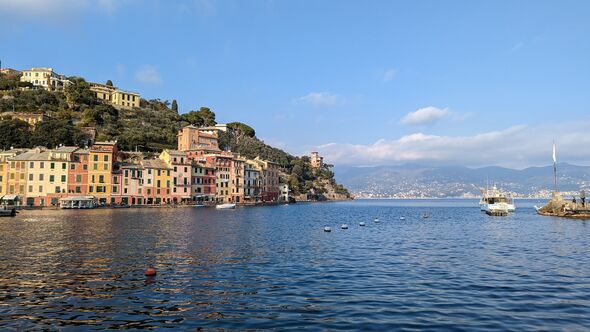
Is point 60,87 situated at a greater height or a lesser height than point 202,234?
greater

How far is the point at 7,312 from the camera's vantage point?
54.9 feet

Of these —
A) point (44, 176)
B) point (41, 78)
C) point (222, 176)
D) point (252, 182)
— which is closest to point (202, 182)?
point (222, 176)

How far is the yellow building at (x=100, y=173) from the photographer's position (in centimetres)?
11175

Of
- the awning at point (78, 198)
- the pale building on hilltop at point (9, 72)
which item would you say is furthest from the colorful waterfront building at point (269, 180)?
the pale building on hilltop at point (9, 72)

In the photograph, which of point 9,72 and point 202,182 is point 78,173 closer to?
point 202,182

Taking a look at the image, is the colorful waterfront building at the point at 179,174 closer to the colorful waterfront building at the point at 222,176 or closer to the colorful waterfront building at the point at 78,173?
the colorful waterfront building at the point at 222,176

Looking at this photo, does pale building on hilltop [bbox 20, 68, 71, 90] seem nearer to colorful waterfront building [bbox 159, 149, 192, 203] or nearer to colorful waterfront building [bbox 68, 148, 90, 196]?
colorful waterfront building [bbox 159, 149, 192, 203]

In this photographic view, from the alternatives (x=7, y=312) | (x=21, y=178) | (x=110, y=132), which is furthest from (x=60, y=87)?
(x=7, y=312)

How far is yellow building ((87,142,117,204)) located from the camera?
111750 millimetres

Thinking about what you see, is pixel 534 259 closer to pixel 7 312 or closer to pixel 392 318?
pixel 392 318

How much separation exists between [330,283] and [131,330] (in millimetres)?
10873

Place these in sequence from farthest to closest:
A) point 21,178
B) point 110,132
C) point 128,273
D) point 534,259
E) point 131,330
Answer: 1. point 110,132
2. point 21,178
3. point 534,259
4. point 128,273
5. point 131,330

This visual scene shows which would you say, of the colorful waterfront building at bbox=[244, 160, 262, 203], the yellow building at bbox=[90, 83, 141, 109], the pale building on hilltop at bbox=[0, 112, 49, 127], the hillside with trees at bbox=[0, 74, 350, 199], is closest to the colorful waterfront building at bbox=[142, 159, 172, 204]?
the hillside with trees at bbox=[0, 74, 350, 199]

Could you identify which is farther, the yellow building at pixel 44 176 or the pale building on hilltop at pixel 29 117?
the pale building on hilltop at pixel 29 117
